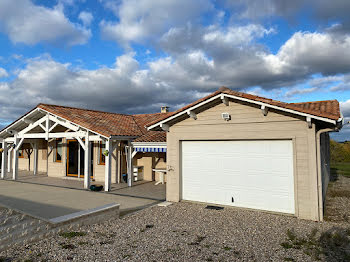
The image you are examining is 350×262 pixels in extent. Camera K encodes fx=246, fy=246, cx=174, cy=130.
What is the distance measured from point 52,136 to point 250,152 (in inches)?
469

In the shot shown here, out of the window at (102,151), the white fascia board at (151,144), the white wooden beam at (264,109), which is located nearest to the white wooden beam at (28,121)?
the window at (102,151)

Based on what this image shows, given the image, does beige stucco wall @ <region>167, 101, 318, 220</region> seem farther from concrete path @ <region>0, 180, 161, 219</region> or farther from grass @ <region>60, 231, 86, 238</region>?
grass @ <region>60, 231, 86, 238</region>

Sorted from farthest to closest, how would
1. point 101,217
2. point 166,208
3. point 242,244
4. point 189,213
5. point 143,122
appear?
point 143,122 → point 166,208 → point 189,213 → point 101,217 → point 242,244

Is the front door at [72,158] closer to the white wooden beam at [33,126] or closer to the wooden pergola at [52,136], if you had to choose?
the wooden pergola at [52,136]

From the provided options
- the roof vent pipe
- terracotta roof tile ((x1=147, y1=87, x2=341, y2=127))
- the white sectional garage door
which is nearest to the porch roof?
the white sectional garage door

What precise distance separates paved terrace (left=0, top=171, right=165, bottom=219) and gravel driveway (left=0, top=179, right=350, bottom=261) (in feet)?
6.78

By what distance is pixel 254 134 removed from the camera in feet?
29.3

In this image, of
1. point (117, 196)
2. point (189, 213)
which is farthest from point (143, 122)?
point (189, 213)

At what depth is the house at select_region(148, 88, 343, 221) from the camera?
314 inches

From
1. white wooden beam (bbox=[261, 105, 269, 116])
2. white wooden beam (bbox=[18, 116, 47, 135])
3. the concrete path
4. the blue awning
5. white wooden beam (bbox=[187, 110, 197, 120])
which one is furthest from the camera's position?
white wooden beam (bbox=[18, 116, 47, 135])

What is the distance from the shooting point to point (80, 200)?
10.7m

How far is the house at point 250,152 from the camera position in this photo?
26.2 ft

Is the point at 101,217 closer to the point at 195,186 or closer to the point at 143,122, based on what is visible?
the point at 195,186

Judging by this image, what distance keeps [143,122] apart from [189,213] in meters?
11.3
